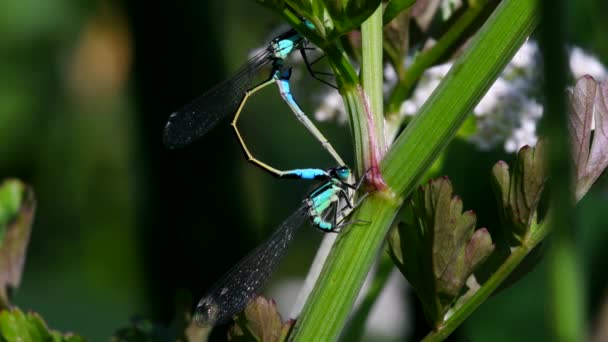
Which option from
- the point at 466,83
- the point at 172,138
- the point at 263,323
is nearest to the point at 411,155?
the point at 466,83

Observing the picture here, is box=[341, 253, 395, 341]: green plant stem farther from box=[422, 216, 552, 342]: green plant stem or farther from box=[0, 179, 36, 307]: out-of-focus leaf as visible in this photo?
box=[0, 179, 36, 307]: out-of-focus leaf

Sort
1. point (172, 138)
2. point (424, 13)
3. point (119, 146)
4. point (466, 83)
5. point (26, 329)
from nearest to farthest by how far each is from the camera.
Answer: point (466, 83), point (26, 329), point (424, 13), point (172, 138), point (119, 146)

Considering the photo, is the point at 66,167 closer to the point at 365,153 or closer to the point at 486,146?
the point at 486,146

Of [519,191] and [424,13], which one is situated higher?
[424,13]

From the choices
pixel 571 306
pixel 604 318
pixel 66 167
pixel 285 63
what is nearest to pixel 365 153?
pixel 571 306

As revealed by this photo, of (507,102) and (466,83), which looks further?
(507,102)

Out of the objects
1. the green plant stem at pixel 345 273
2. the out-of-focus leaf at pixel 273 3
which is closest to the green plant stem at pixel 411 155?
the green plant stem at pixel 345 273

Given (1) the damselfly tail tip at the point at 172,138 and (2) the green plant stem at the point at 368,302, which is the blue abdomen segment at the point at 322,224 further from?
(1) the damselfly tail tip at the point at 172,138

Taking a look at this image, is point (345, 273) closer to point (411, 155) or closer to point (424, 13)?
point (411, 155)
